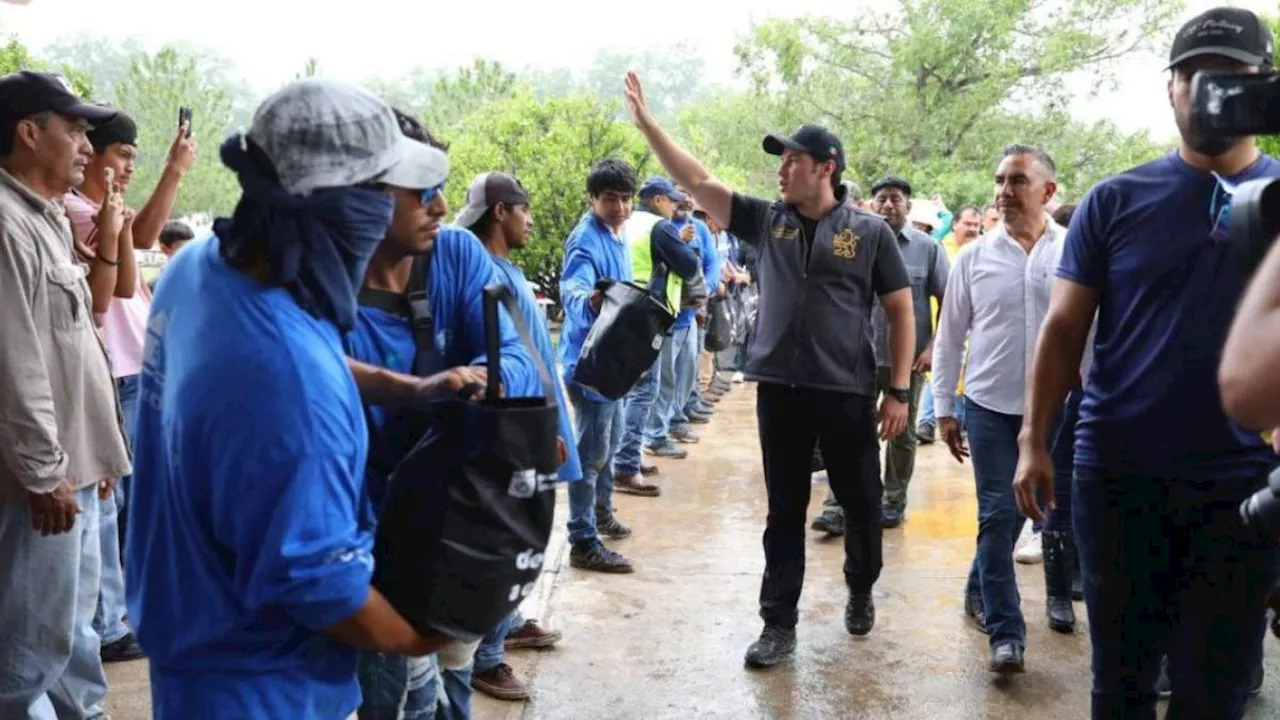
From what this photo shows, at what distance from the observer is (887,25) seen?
21031 millimetres

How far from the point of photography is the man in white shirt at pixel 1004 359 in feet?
Result: 14.9

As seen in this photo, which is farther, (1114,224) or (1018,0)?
(1018,0)

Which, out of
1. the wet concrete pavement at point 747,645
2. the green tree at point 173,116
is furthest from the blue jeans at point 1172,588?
the green tree at point 173,116

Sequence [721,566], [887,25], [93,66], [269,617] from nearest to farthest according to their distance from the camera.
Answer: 1. [269,617]
2. [721,566]
3. [887,25]
4. [93,66]

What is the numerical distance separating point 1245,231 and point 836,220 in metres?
2.83

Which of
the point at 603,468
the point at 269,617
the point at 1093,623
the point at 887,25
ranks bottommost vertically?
the point at 603,468

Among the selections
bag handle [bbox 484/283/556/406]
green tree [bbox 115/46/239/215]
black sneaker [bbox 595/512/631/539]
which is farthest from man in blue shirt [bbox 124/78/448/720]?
green tree [bbox 115/46/239/215]

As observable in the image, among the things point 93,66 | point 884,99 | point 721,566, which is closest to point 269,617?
point 721,566

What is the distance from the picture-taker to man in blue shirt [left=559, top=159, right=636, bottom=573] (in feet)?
19.1

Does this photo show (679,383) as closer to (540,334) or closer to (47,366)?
(540,334)

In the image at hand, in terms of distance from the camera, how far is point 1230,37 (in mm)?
2656

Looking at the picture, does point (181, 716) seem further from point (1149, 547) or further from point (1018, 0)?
point (1018, 0)

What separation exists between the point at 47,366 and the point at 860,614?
3421 millimetres

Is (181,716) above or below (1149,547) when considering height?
above
